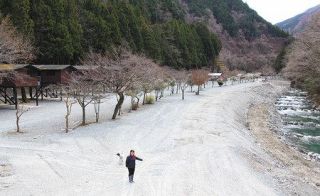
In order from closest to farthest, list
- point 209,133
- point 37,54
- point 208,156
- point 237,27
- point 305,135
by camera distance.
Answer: point 208,156 < point 209,133 < point 305,135 < point 37,54 < point 237,27

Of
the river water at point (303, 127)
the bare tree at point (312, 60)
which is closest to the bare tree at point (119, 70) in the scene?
the river water at point (303, 127)

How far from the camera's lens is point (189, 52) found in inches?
3730

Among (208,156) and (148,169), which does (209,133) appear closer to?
(208,156)

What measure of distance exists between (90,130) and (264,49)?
168133 mm

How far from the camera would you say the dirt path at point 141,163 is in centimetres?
1559

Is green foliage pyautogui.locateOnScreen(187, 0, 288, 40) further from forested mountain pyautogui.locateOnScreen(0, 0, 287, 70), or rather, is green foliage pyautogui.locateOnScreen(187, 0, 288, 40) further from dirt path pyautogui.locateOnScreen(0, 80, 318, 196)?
dirt path pyautogui.locateOnScreen(0, 80, 318, 196)

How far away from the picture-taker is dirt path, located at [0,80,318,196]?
1559cm

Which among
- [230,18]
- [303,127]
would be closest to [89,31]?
[303,127]

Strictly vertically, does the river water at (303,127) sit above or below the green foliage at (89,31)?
below

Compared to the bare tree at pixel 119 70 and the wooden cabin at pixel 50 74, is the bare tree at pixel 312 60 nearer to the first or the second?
the bare tree at pixel 119 70

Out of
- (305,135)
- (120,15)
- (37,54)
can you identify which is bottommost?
(305,135)

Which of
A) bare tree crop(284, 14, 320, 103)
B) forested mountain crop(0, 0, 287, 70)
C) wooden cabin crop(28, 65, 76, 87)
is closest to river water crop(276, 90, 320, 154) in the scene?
bare tree crop(284, 14, 320, 103)

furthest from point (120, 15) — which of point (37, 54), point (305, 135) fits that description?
point (305, 135)

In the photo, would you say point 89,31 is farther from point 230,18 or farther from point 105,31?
point 230,18
